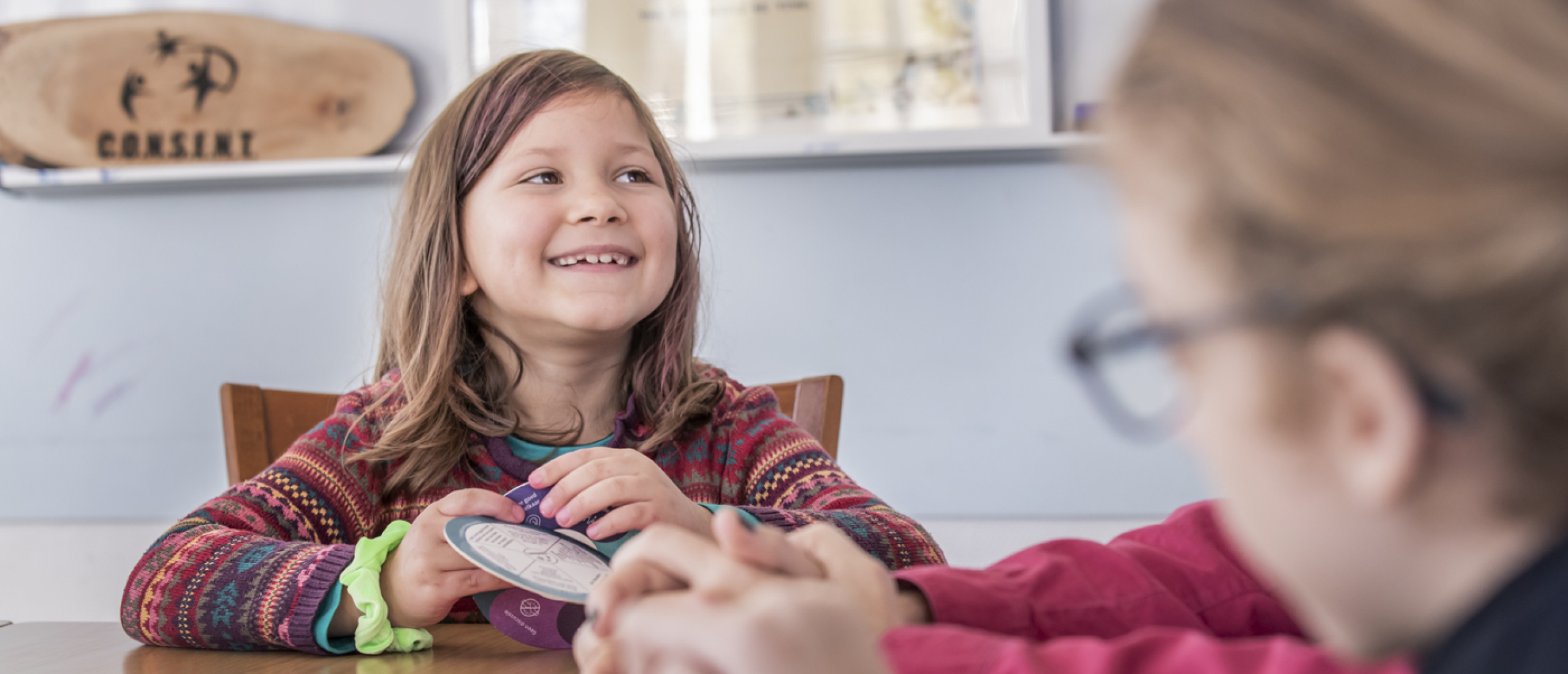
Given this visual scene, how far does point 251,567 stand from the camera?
0.75 metres

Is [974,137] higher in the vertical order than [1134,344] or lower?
higher

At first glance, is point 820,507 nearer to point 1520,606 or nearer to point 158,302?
point 1520,606

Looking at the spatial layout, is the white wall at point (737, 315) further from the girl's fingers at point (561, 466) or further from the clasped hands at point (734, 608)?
the clasped hands at point (734, 608)

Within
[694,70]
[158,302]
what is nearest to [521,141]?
[694,70]

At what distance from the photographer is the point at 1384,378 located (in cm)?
28

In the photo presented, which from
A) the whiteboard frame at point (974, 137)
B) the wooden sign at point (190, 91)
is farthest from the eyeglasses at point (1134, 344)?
the wooden sign at point (190, 91)

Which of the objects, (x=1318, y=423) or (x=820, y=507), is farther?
(x=820, y=507)

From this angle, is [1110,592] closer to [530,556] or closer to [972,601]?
[972,601]

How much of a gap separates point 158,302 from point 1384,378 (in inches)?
81.2

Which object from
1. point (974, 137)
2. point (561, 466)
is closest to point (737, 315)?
point (974, 137)

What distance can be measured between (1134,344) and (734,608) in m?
0.17

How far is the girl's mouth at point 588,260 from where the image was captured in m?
1.03

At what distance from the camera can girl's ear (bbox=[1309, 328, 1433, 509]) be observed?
28 cm

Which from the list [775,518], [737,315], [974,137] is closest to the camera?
[775,518]
